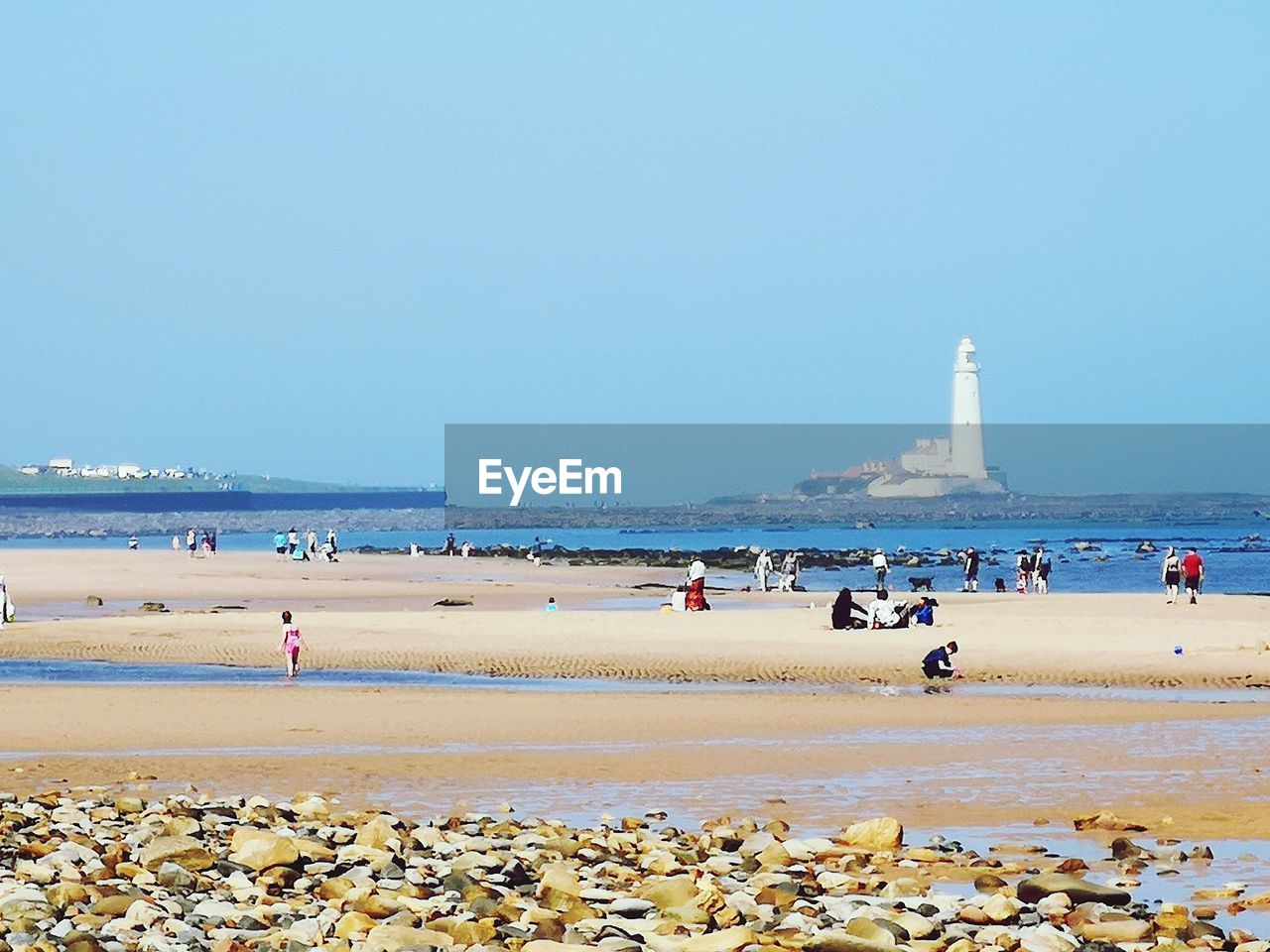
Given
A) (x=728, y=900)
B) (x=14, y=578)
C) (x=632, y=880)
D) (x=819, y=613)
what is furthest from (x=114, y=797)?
(x=14, y=578)

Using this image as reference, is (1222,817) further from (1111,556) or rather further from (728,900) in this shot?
(1111,556)

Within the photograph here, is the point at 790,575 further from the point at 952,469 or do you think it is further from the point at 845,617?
the point at 952,469

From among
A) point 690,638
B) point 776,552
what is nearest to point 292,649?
point 690,638

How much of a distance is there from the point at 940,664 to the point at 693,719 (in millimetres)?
6507

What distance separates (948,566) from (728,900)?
66.9m

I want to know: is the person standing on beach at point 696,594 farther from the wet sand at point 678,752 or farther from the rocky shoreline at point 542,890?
the rocky shoreline at point 542,890

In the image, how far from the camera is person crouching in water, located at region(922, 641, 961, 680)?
2533 cm

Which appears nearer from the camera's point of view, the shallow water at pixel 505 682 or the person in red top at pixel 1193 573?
the shallow water at pixel 505 682

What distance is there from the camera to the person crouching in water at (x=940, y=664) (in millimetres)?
25328

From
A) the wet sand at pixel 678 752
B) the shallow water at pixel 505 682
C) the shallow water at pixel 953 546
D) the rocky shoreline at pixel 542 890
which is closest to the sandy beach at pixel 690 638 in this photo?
the shallow water at pixel 505 682

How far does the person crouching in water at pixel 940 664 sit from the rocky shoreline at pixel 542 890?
12766 mm

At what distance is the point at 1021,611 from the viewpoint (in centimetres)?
3688

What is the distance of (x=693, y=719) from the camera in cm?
2014

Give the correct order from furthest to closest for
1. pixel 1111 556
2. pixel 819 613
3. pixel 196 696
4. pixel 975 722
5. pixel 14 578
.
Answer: pixel 1111 556 < pixel 14 578 < pixel 819 613 < pixel 196 696 < pixel 975 722
